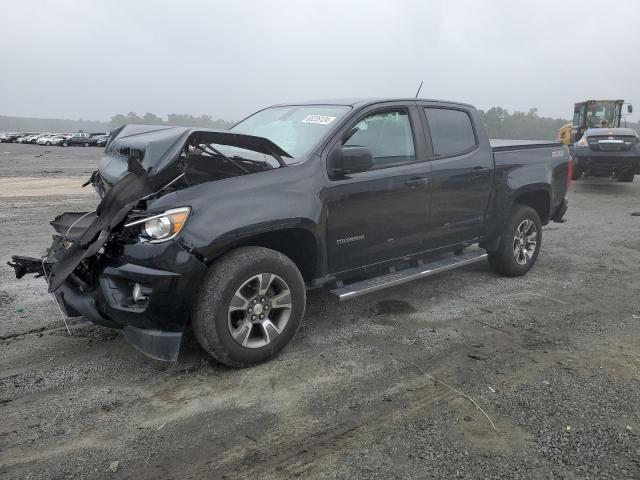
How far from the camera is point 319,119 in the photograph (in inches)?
172

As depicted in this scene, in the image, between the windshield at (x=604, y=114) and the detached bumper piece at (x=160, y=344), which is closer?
the detached bumper piece at (x=160, y=344)

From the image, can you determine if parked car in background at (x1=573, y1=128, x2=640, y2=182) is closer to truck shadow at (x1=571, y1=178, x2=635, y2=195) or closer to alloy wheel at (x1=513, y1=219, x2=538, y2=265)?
truck shadow at (x1=571, y1=178, x2=635, y2=195)

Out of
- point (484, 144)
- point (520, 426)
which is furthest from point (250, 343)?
point (484, 144)

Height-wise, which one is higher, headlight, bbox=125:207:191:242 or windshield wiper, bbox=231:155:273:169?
windshield wiper, bbox=231:155:273:169

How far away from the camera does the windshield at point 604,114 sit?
23047 millimetres

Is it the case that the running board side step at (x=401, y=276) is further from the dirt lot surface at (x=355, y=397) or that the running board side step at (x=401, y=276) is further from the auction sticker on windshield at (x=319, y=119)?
the auction sticker on windshield at (x=319, y=119)

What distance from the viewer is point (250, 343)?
11.8 feet

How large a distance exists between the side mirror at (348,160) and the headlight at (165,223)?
48.9 inches

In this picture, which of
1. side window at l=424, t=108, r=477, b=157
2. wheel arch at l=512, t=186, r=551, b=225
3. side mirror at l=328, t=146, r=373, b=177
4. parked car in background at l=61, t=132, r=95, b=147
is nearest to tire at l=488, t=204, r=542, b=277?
wheel arch at l=512, t=186, r=551, b=225

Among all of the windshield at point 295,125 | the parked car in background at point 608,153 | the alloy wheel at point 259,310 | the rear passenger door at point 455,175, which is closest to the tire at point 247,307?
the alloy wheel at point 259,310

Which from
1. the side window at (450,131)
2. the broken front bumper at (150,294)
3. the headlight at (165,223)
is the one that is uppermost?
the side window at (450,131)

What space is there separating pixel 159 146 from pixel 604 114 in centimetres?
2444

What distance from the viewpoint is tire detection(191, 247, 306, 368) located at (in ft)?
11.0

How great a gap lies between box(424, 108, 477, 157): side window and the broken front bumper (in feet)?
8.89
